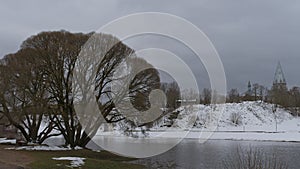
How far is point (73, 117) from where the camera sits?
103ft

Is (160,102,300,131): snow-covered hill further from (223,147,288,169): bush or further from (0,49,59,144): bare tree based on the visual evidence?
(223,147,288,169): bush

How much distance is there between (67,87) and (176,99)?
10678mm

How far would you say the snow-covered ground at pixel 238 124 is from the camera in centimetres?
6494

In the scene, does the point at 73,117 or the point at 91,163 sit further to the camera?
the point at 73,117

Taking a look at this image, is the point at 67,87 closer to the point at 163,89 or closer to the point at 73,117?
the point at 73,117

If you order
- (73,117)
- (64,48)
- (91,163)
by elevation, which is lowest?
(91,163)

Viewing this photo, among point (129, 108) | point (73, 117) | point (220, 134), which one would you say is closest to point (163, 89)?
point (129, 108)

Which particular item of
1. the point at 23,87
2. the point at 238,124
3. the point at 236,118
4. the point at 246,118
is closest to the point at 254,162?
the point at 23,87

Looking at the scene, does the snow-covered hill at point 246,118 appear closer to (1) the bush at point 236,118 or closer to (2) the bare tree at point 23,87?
(1) the bush at point 236,118

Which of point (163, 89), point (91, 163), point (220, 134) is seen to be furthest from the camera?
point (220, 134)

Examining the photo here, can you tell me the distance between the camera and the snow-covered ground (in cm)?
6494

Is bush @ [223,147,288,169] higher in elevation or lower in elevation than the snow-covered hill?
lower

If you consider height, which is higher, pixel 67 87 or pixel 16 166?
pixel 67 87

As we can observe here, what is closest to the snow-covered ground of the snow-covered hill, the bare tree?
the snow-covered hill
